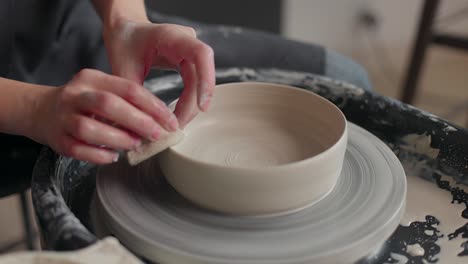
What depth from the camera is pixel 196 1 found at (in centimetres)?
211

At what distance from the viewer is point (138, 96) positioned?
0.64 meters

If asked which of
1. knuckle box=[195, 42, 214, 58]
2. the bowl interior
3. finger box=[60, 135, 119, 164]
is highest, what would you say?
knuckle box=[195, 42, 214, 58]

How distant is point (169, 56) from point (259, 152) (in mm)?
187

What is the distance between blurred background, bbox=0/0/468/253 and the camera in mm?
2205

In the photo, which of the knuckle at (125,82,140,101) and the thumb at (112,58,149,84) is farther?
the thumb at (112,58,149,84)

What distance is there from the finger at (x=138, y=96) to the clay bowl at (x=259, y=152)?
36 mm

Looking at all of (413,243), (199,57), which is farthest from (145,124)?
(413,243)

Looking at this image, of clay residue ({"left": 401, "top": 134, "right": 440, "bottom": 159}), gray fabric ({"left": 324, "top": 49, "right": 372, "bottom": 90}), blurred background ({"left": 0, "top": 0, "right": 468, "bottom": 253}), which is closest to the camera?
clay residue ({"left": 401, "top": 134, "right": 440, "bottom": 159})

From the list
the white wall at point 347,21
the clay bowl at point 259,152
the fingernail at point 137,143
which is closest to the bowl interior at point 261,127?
the clay bowl at point 259,152

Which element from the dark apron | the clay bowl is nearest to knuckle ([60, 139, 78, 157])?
the clay bowl

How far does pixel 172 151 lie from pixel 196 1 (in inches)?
61.1

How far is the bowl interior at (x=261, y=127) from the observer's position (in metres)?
0.76

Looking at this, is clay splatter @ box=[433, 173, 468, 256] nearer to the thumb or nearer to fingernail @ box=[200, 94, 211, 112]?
fingernail @ box=[200, 94, 211, 112]

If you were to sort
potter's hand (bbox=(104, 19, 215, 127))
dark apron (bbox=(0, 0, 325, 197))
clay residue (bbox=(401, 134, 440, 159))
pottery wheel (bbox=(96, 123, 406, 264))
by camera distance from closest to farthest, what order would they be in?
pottery wheel (bbox=(96, 123, 406, 264)), potter's hand (bbox=(104, 19, 215, 127)), clay residue (bbox=(401, 134, 440, 159)), dark apron (bbox=(0, 0, 325, 197))
